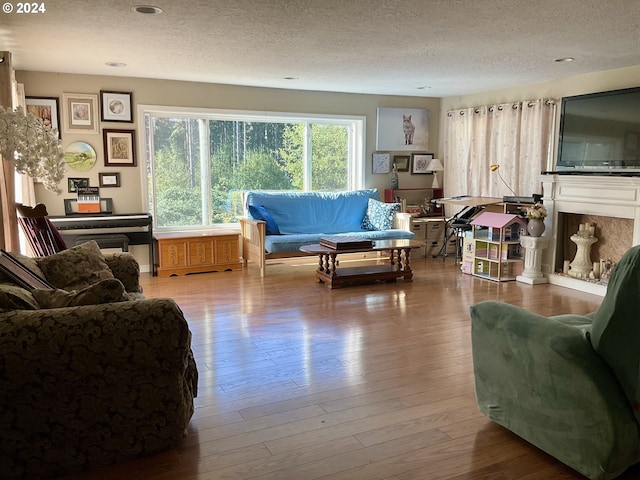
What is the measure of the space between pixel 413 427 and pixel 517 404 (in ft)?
1.65

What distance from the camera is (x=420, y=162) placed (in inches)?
309

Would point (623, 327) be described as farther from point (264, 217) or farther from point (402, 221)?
point (402, 221)

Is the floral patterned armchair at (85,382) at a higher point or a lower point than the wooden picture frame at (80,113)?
lower

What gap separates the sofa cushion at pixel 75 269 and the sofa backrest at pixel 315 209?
3255mm

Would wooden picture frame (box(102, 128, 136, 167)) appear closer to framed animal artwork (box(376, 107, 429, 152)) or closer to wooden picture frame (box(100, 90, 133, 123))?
wooden picture frame (box(100, 90, 133, 123))

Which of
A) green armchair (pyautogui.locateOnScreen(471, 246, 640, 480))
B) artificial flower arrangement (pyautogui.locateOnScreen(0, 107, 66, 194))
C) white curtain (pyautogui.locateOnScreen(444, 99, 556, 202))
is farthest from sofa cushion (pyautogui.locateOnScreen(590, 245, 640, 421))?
white curtain (pyautogui.locateOnScreen(444, 99, 556, 202))

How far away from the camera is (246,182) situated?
A: 6.97 meters

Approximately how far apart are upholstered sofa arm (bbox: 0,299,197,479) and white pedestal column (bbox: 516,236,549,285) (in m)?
4.48

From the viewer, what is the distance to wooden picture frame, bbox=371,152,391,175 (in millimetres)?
7543

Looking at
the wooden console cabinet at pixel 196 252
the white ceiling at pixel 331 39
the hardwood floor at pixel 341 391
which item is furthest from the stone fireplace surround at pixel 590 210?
the wooden console cabinet at pixel 196 252

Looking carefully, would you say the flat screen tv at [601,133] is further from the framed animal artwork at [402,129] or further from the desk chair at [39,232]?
the desk chair at [39,232]

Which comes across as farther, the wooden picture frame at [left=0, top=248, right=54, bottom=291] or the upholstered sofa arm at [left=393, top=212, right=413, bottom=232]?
the upholstered sofa arm at [left=393, top=212, right=413, bottom=232]

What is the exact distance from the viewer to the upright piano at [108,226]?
5586mm

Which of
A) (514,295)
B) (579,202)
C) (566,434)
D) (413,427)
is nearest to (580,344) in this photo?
(566,434)
